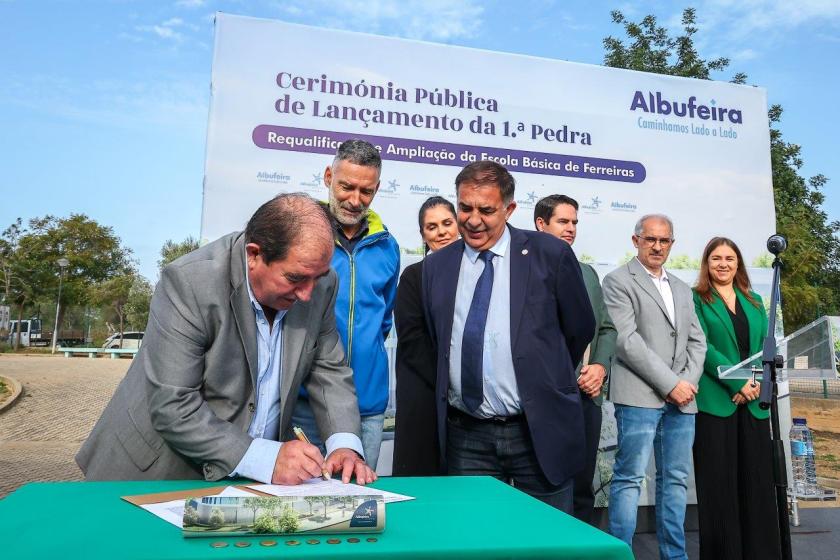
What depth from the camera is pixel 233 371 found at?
62.8 inches

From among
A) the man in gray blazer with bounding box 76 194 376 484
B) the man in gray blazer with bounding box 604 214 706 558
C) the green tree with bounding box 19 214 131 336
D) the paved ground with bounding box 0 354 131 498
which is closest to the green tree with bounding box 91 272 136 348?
the green tree with bounding box 19 214 131 336

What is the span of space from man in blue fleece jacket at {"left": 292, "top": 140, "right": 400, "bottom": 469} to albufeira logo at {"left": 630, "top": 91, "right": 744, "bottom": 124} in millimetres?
2381

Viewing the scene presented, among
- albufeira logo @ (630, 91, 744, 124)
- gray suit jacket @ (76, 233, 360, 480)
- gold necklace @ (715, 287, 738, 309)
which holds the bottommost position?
gray suit jacket @ (76, 233, 360, 480)

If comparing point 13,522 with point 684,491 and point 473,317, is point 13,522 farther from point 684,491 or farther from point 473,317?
point 684,491

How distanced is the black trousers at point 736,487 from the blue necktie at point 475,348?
5.85ft

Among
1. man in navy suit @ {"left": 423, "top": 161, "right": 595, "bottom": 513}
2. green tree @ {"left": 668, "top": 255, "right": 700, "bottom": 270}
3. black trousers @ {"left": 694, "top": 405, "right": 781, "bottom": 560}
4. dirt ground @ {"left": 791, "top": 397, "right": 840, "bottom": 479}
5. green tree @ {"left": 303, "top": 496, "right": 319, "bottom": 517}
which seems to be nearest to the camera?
green tree @ {"left": 303, "top": 496, "right": 319, "bottom": 517}

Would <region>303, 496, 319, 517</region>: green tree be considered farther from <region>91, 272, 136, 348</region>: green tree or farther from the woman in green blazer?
<region>91, 272, 136, 348</region>: green tree

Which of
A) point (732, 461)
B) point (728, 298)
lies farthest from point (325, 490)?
point (728, 298)

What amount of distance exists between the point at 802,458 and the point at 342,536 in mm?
5116

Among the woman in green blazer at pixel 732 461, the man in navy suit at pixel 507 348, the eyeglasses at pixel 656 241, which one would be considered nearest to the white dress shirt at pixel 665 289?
the eyeglasses at pixel 656 241

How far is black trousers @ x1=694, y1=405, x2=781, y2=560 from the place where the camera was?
126 inches

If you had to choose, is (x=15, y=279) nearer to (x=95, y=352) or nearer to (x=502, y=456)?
(x=95, y=352)

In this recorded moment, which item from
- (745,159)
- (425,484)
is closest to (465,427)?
(425,484)

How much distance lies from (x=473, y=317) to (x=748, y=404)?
6.36 feet
